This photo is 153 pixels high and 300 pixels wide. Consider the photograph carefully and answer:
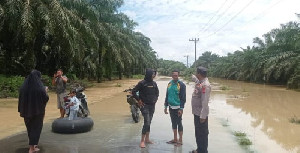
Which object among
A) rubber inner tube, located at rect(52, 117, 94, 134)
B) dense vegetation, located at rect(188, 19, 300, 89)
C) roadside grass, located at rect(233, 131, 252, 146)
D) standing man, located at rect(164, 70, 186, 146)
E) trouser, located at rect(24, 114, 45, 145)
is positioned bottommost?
roadside grass, located at rect(233, 131, 252, 146)

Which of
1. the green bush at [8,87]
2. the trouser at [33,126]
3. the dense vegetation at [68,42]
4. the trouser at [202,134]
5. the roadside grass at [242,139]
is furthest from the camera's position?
the green bush at [8,87]

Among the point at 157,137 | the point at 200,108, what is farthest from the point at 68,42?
the point at 200,108

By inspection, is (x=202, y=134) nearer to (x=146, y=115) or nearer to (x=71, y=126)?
(x=146, y=115)

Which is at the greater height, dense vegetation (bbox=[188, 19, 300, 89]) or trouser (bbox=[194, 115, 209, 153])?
dense vegetation (bbox=[188, 19, 300, 89])

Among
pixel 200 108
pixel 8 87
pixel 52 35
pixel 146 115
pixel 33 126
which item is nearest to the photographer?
pixel 200 108

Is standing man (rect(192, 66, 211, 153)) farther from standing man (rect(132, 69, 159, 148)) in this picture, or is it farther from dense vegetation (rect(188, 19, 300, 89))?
dense vegetation (rect(188, 19, 300, 89))

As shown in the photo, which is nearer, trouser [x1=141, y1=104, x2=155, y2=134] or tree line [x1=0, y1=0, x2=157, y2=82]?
trouser [x1=141, y1=104, x2=155, y2=134]

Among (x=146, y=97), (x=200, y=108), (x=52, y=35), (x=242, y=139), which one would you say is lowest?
(x=242, y=139)

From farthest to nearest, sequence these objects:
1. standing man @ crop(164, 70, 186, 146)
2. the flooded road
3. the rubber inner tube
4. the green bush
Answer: the green bush, the rubber inner tube, standing man @ crop(164, 70, 186, 146), the flooded road

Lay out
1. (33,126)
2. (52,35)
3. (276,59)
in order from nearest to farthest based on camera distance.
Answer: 1. (33,126)
2. (52,35)
3. (276,59)

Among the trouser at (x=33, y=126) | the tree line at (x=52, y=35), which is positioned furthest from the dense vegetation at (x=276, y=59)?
the trouser at (x=33, y=126)

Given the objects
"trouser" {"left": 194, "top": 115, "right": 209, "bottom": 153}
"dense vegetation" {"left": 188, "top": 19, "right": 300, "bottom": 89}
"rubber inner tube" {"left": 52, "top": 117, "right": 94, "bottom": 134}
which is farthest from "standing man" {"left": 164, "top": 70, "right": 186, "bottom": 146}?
"dense vegetation" {"left": 188, "top": 19, "right": 300, "bottom": 89}

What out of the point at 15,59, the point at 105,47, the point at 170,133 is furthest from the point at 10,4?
the point at 105,47

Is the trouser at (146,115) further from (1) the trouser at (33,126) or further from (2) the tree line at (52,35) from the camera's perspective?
(2) the tree line at (52,35)
